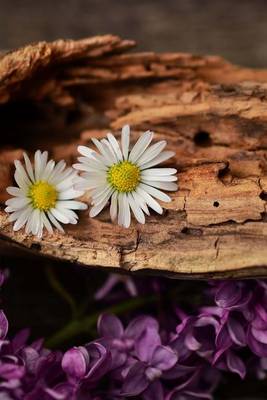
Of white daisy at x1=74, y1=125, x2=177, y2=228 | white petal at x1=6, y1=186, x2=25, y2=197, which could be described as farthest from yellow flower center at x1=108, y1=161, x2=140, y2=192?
white petal at x1=6, y1=186, x2=25, y2=197

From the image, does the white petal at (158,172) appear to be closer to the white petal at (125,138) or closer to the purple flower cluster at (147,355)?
the white petal at (125,138)

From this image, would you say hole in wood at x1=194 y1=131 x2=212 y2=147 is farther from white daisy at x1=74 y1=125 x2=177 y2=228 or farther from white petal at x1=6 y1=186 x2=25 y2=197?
white petal at x1=6 y1=186 x2=25 y2=197

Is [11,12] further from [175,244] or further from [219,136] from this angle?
[175,244]

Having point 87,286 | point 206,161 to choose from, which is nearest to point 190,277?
point 206,161

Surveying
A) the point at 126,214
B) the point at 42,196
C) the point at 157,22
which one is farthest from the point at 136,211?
the point at 157,22

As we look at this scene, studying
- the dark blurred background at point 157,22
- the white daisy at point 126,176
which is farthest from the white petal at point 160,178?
Answer: the dark blurred background at point 157,22

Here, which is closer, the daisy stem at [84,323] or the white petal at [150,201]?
the white petal at [150,201]

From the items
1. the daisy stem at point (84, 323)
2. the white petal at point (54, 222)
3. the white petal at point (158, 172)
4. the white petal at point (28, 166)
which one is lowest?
the daisy stem at point (84, 323)
